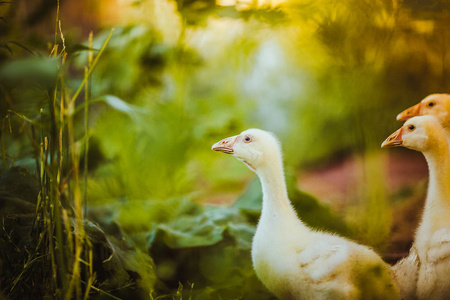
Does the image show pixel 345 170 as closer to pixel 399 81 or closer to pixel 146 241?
pixel 399 81

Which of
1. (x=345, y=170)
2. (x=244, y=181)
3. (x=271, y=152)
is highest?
(x=271, y=152)

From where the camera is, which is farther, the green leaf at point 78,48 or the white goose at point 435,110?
the white goose at point 435,110

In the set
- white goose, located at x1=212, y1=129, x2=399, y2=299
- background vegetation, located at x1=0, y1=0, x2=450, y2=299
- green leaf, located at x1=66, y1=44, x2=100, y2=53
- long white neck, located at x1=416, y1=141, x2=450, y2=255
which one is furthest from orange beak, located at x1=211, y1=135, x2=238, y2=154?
long white neck, located at x1=416, y1=141, x2=450, y2=255

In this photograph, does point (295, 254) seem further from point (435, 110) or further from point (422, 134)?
point (435, 110)

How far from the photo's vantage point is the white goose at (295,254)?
0.94 metres

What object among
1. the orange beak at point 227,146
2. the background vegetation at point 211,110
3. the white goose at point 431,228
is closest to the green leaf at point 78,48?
the background vegetation at point 211,110

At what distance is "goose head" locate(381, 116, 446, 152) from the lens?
3.34ft

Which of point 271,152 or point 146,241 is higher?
point 271,152

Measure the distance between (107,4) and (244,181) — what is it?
2.72ft

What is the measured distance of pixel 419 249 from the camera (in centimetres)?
103

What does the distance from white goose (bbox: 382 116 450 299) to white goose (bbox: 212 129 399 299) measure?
6cm

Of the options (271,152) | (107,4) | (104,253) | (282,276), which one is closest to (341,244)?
Answer: (282,276)

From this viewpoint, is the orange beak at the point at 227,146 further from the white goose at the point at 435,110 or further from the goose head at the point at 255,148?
the white goose at the point at 435,110

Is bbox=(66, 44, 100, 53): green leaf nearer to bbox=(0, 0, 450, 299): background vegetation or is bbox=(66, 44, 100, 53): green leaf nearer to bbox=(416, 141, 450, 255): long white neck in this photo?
bbox=(0, 0, 450, 299): background vegetation
